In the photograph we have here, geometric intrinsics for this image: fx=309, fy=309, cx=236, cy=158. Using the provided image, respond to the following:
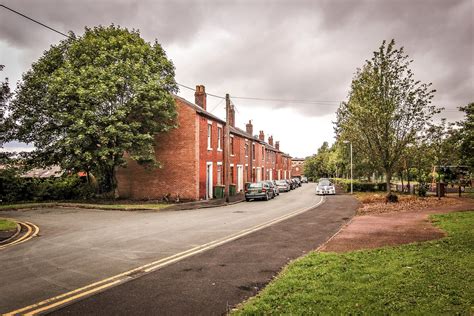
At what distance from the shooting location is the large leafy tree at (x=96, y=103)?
20406mm

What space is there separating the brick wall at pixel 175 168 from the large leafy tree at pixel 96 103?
53.3 inches

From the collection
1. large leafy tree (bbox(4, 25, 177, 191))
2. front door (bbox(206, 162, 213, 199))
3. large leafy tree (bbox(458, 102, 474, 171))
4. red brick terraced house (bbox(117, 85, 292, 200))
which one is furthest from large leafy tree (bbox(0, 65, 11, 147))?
large leafy tree (bbox(458, 102, 474, 171))

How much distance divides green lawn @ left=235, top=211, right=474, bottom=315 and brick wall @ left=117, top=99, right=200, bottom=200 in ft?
58.8

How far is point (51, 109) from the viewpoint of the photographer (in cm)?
2164

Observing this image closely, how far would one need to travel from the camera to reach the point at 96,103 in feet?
69.1

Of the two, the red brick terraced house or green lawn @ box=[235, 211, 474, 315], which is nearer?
green lawn @ box=[235, 211, 474, 315]

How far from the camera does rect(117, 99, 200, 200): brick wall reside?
966 inches

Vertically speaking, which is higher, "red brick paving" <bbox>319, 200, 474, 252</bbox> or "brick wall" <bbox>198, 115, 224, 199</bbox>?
"brick wall" <bbox>198, 115, 224, 199</bbox>

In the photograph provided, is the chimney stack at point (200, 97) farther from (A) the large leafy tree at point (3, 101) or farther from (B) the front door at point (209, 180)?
(A) the large leafy tree at point (3, 101)

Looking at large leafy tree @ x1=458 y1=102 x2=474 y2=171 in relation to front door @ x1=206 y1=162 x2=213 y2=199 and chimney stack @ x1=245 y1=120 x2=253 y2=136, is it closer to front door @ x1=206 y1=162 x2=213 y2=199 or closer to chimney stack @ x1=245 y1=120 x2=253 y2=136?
front door @ x1=206 y1=162 x2=213 y2=199

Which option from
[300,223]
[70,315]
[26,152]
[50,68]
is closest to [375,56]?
[300,223]

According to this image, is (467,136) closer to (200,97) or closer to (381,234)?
(381,234)

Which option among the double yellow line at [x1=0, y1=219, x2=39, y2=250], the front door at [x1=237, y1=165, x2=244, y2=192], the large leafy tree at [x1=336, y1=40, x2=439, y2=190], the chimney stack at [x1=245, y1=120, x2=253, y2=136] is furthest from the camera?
the chimney stack at [x1=245, y1=120, x2=253, y2=136]

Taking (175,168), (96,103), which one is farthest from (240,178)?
(96,103)
